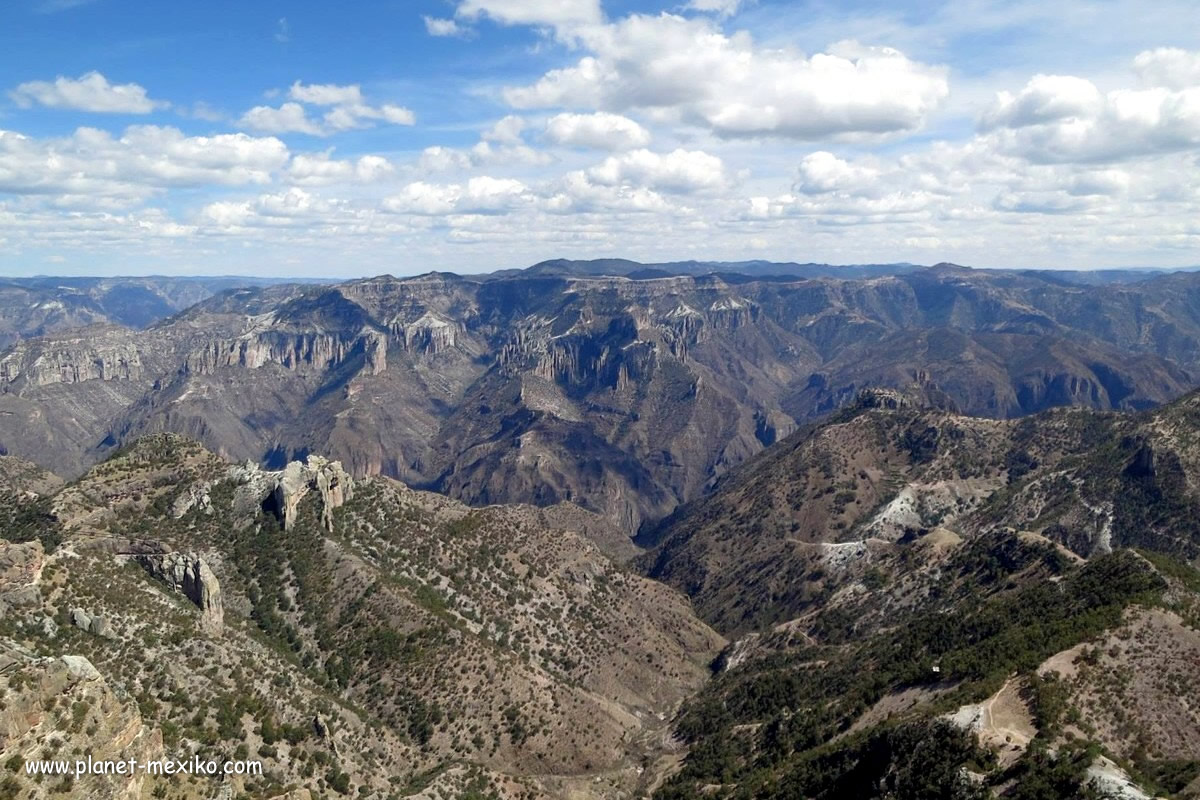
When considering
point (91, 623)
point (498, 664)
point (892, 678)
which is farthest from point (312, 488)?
point (892, 678)

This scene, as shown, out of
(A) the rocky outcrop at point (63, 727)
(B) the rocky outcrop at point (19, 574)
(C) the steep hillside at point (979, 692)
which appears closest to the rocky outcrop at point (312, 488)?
(B) the rocky outcrop at point (19, 574)

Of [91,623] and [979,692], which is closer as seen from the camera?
[979,692]

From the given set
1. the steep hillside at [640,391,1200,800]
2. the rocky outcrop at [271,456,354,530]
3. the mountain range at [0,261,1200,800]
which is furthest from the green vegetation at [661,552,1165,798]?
the rocky outcrop at [271,456,354,530]

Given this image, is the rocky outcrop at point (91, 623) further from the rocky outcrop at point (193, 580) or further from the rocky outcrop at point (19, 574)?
the rocky outcrop at point (193, 580)

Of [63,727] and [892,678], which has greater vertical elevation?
[63,727]

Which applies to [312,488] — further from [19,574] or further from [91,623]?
[91,623]

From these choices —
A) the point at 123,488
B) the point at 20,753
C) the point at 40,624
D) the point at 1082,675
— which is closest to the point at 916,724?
the point at 1082,675
